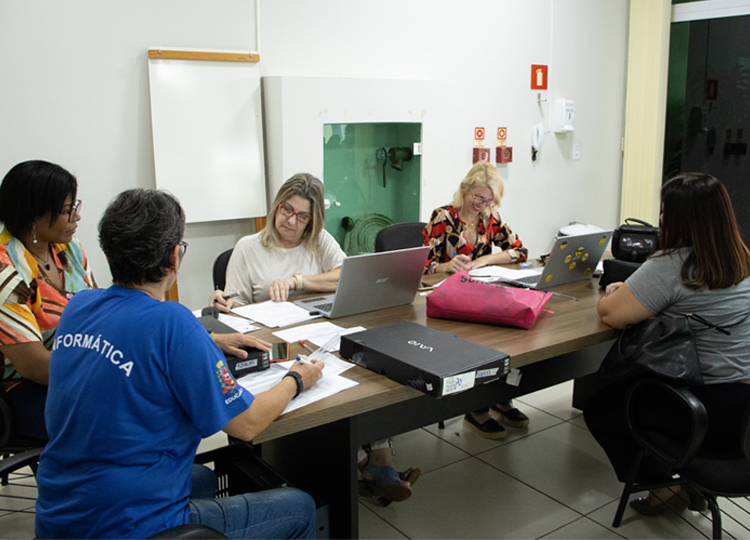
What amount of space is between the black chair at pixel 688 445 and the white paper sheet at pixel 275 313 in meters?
1.16

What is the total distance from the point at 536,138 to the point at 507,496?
141 inches

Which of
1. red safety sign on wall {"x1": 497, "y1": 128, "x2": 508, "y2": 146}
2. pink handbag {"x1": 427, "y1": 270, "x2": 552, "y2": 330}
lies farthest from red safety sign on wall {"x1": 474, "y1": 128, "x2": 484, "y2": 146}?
A: pink handbag {"x1": 427, "y1": 270, "x2": 552, "y2": 330}

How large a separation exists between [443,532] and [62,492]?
143 centimetres

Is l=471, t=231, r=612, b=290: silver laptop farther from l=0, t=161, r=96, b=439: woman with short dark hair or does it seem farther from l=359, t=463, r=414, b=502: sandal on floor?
l=0, t=161, r=96, b=439: woman with short dark hair

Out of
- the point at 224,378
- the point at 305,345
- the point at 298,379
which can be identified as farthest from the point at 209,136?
the point at 224,378

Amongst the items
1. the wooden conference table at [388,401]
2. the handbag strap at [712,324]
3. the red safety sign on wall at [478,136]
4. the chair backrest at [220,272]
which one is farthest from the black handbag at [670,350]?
the red safety sign on wall at [478,136]

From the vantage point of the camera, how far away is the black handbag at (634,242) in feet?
8.68

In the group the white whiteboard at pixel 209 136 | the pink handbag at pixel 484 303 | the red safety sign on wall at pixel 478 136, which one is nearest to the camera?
the pink handbag at pixel 484 303

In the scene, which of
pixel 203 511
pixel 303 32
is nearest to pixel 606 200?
pixel 303 32

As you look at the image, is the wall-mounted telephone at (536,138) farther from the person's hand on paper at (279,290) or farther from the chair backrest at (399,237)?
the person's hand on paper at (279,290)

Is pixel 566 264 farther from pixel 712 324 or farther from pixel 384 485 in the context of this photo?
pixel 384 485

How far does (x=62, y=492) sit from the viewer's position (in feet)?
4.31

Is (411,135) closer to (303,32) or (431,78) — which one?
(431,78)

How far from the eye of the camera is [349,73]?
430 centimetres
